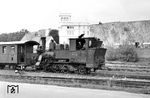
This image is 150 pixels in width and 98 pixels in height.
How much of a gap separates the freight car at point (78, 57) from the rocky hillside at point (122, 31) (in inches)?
2502

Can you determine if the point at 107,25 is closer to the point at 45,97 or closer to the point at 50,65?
the point at 50,65

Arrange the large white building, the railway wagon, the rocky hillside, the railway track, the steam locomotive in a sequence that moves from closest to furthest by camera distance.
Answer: the railway track < the steam locomotive < the railway wagon < the large white building < the rocky hillside

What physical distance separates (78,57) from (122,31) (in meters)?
69.9

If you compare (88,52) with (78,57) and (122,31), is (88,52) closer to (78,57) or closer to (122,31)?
(78,57)

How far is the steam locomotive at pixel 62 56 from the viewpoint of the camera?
1767cm

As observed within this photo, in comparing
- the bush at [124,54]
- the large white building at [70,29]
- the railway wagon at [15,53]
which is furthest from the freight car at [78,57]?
the large white building at [70,29]

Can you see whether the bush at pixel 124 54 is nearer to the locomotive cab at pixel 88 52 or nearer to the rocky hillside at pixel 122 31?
the locomotive cab at pixel 88 52

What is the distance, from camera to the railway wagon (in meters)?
20.8

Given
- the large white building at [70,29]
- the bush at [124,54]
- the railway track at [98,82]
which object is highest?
the large white building at [70,29]

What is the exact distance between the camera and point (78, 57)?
17922 millimetres

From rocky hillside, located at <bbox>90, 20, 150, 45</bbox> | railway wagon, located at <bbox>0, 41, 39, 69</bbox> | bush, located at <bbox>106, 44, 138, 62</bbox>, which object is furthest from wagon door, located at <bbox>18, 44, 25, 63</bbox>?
rocky hillside, located at <bbox>90, 20, 150, 45</bbox>

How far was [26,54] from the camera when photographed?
21172mm

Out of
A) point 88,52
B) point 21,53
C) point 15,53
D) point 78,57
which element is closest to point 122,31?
point 21,53

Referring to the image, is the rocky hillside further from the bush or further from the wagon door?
the wagon door
